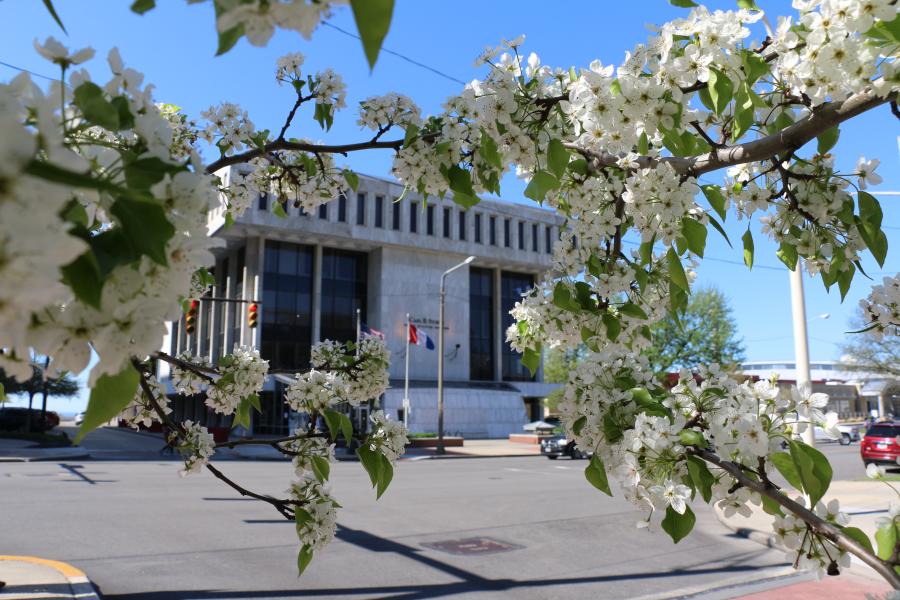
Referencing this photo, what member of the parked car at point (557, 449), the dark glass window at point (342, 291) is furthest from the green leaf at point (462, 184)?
the dark glass window at point (342, 291)

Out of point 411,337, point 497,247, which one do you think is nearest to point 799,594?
point 411,337

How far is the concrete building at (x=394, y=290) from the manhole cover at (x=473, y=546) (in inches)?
1245

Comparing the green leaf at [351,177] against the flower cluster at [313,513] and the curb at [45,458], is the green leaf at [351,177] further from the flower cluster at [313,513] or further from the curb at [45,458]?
the curb at [45,458]

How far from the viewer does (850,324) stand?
Answer: 2806 centimetres

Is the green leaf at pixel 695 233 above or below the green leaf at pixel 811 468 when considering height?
above

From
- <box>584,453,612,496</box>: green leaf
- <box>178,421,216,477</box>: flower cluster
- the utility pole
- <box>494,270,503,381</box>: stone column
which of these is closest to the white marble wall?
<box>494,270,503,381</box>: stone column

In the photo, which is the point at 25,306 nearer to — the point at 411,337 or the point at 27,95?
the point at 27,95

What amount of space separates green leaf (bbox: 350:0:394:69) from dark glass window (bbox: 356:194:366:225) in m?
44.9

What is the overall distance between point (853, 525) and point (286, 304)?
127ft

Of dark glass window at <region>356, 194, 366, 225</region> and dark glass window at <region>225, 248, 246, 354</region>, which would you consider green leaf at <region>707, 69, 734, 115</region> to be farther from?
dark glass window at <region>225, 248, 246, 354</region>

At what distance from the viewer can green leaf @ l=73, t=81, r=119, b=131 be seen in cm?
104

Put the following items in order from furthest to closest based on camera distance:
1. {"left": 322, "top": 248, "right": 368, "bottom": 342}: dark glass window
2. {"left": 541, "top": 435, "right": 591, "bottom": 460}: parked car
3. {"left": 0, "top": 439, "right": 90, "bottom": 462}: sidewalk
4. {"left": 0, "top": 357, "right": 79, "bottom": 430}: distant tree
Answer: {"left": 322, "top": 248, "right": 368, "bottom": 342}: dark glass window, {"left": 0, "top": 357, "right": 79, "bottom": 430}: distant tree, {"left": 541, "top": 435, "right": 591, "bottom": 460}: parked car, {"left": 0, "top": 439, "right": 90, "bottom": 462}: sidewalk

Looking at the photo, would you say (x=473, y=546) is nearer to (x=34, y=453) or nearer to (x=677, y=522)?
(x=677, y=522)

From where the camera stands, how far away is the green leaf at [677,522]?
2010 mm
